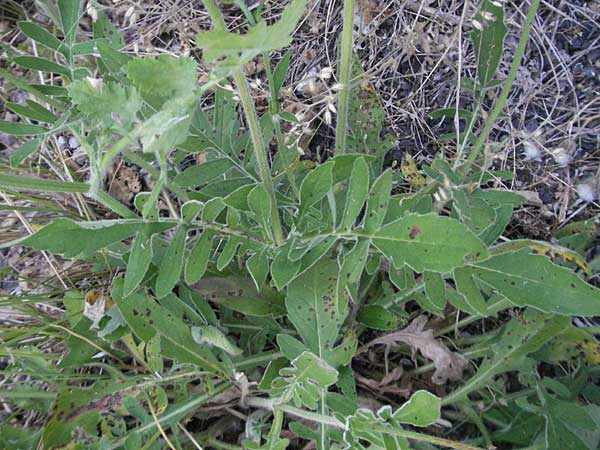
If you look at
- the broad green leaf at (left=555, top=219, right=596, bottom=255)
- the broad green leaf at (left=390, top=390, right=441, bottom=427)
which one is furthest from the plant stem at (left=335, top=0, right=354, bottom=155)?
the broad green leaf at (left=555, top=219, right=596, bottom=255)

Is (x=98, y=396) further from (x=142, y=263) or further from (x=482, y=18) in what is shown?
(x=482, y=18)

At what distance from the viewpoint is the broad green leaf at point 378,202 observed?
110cm

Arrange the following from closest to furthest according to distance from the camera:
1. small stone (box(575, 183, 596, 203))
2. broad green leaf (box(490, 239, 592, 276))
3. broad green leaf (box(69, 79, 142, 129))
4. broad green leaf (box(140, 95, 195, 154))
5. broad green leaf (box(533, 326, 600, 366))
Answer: broad green leaf (box(140, 95, 195, 154)) < broad green leaf (box(69, 79, 142, 129)) < broad green leaf (box(490, 239, 592, 276)) < broad green leaf (box(533, 326, 600, 366)) < small stone (box(575, 183, 596, 203))

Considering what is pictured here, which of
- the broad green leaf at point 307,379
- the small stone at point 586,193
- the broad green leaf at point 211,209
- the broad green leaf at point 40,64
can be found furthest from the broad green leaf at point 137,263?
the small stone at point 586,193

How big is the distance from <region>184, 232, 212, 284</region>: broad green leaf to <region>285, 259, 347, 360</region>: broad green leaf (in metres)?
0.26

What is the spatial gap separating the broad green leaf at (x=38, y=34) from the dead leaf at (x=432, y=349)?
1.11 m

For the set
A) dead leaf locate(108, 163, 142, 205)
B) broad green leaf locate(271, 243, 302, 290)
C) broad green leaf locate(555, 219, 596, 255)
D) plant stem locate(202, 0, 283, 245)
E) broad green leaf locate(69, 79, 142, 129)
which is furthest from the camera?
dead leaf locate(108, 163, 142, 205)

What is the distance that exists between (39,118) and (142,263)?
1.40ft

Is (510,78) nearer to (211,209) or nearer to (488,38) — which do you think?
(488,38)

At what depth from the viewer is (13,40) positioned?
2285 millimetres

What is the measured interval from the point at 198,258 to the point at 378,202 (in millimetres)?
395

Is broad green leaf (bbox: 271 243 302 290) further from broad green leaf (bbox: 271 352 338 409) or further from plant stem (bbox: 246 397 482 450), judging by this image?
plant stem (bbox: 246 397 482 450)

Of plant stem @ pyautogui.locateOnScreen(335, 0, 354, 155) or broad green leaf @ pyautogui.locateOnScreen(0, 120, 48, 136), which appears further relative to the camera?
broad green leaf @ pyautogui.locateOnScreen(0, 120, 48, 136)

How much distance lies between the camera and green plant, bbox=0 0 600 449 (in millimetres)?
1066
